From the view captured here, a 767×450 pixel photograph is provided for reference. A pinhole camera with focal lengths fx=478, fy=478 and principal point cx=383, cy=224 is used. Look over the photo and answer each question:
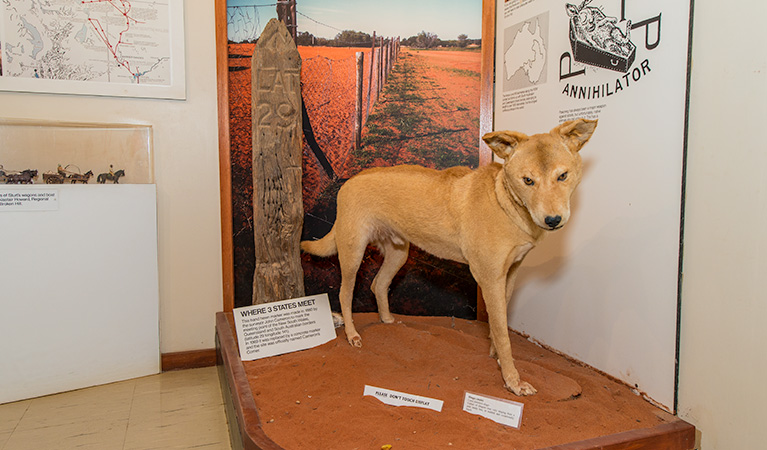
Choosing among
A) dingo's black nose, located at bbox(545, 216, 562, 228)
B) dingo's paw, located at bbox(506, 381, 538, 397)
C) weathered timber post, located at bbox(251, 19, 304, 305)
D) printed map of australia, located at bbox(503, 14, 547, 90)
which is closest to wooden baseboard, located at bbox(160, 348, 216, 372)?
weathered timber post, located at bbox(251, 19, 304, 305)

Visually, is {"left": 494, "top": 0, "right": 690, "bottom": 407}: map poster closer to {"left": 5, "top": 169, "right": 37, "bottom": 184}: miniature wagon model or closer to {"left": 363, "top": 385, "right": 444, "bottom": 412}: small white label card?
{"left": 363, "top": 385, "right": 444, "bottom": 412}: small white label card

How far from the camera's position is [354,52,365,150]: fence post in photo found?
156 inches

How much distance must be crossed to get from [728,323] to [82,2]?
14.4 ft

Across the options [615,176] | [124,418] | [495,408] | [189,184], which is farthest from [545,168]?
[124,418]

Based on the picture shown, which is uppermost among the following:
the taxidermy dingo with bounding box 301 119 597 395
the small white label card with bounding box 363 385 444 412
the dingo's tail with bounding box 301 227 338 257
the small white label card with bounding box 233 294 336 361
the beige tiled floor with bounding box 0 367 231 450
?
the taxidermy dingo with bounding box 301 119 597 395

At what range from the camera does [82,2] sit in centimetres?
336

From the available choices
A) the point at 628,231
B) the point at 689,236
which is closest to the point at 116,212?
the point at 628,231

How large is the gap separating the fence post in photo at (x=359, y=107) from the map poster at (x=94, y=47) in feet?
4.42

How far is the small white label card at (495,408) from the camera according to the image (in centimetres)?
229

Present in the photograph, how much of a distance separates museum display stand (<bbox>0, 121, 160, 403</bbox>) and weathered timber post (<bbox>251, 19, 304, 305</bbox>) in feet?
2.75

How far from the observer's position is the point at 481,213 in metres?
2.70

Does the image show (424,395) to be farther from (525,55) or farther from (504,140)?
(525,55)

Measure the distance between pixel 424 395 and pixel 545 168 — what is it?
1.35 m

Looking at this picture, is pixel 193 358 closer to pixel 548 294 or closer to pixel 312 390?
pixel 312 390
